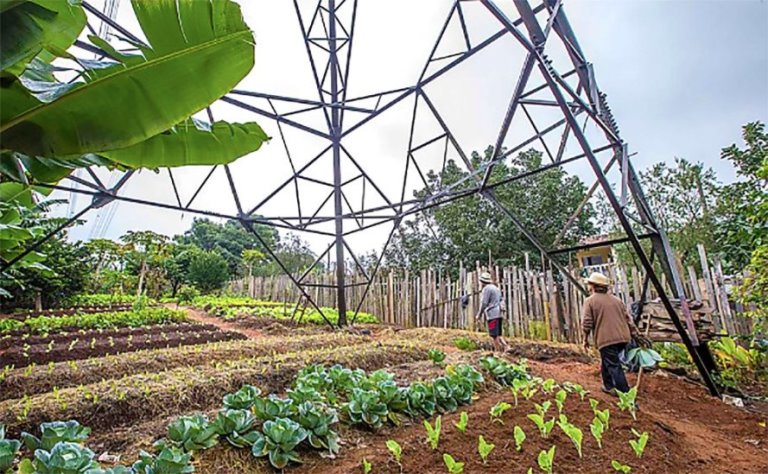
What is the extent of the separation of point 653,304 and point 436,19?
215 inches

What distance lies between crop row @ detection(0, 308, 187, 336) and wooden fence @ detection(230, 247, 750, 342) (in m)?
5.25

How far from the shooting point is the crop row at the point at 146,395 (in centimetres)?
288

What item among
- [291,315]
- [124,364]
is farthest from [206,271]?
[124,364]

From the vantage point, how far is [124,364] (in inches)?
181

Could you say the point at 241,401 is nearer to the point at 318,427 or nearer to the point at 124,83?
the point at 318,427

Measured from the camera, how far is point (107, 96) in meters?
1.15

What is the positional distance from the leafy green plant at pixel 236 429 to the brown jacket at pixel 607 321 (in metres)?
3.91

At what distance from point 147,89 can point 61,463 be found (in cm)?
164

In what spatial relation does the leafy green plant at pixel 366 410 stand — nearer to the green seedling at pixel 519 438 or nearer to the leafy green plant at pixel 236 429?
the leafy green plant at pixel 236 429

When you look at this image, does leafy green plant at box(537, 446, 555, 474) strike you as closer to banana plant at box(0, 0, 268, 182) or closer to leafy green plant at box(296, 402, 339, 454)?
leafy green plant at box(296, 402, 339, 454)

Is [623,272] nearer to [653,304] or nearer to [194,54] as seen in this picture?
[653,304]

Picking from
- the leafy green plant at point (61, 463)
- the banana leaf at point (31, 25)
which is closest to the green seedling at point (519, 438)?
the leafy green plant at point (61, 463)

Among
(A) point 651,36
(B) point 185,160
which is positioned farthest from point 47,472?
(A) point 651,36

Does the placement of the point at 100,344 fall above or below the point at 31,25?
below
